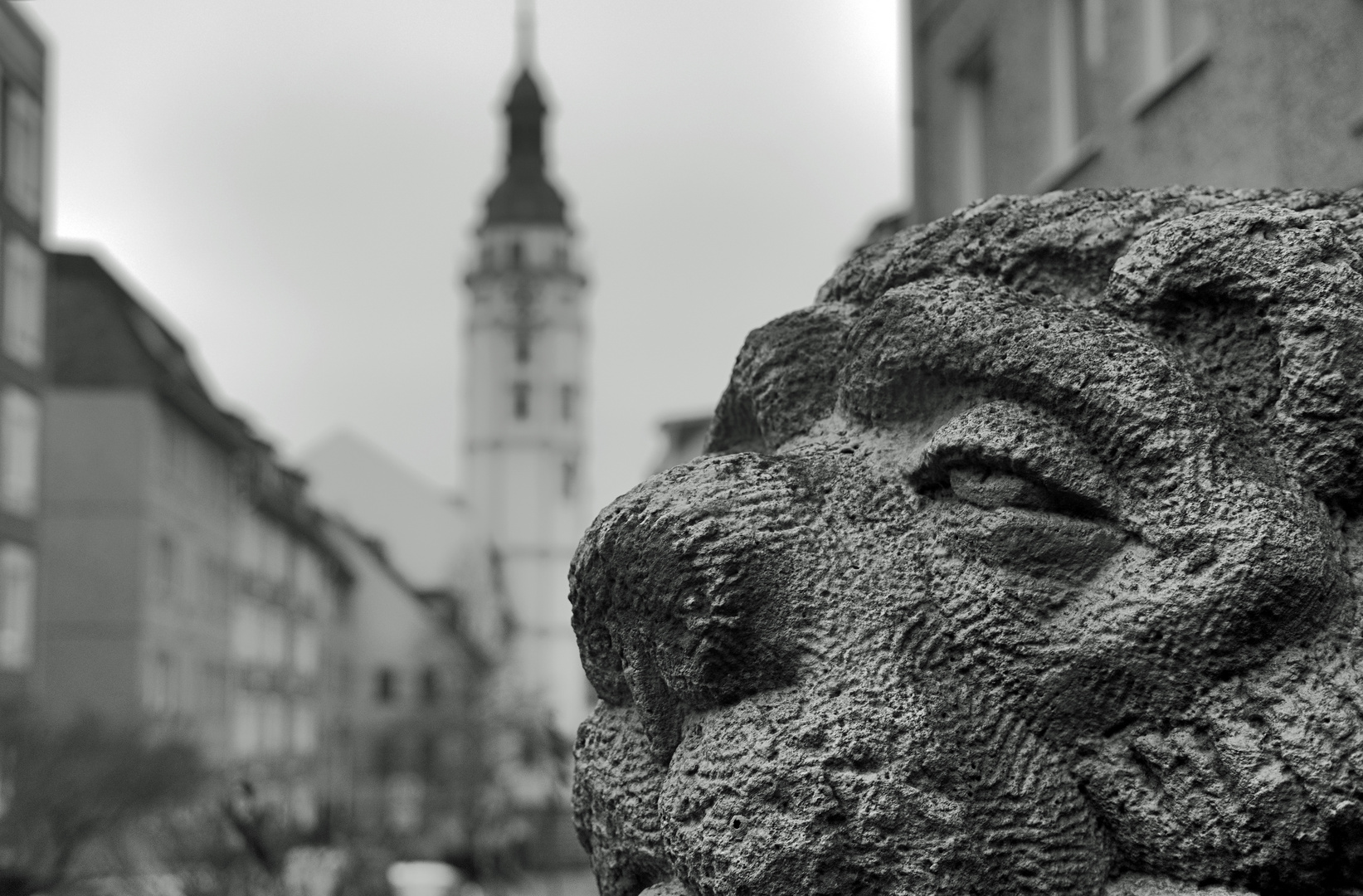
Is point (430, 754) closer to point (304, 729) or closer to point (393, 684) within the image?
point (393, 684)

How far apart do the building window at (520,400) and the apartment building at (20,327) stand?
54032mm

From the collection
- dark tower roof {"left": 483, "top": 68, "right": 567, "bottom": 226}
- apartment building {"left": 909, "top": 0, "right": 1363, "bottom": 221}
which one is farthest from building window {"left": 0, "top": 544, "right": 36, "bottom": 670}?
dark tower roof {"left": 483, "top": 68, "right": 567, "bottom": 226}

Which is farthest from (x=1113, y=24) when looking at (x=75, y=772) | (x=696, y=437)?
(x=696, y=437)

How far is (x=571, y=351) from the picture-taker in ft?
280

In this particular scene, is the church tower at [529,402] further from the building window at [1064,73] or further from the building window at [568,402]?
the building window at [1064,73]

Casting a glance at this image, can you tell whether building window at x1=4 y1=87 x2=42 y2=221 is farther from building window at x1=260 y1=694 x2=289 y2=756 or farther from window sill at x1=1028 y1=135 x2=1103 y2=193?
window sill at x1=1028 y1=135 x2=1103 y2=193

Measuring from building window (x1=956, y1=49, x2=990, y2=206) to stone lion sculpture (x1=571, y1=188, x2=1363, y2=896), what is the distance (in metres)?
11.3

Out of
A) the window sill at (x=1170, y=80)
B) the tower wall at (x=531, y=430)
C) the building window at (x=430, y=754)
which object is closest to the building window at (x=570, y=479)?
the tower wall at (x=531, y=430)

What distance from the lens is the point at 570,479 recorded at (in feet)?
276

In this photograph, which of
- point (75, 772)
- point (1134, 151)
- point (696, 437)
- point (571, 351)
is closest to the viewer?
point (1134, 151)

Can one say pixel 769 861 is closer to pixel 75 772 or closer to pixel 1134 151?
pixel 1134 151

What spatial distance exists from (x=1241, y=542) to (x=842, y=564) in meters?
0.56

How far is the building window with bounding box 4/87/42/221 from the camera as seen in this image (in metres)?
28.2

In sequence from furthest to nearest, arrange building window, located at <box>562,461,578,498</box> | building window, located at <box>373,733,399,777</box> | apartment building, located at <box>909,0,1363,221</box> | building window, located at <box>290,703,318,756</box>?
building window, located at <box>562,461,578,498</box>, building window, located at <box>373,733,399,777</box>, building window, located at <box>290,703,318,756</box>, apartment building, located at <box>909,0,1363,221</box>
